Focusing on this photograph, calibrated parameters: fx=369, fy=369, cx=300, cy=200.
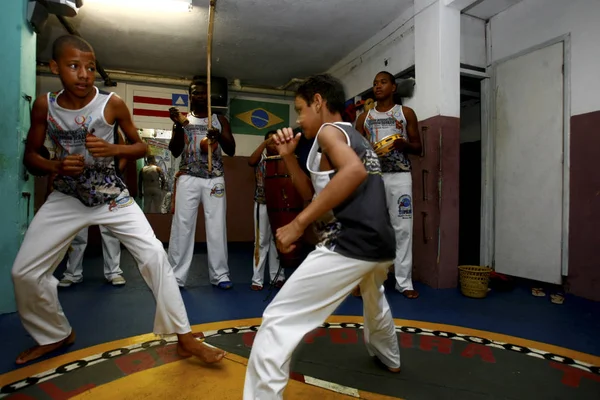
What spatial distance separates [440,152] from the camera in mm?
3990

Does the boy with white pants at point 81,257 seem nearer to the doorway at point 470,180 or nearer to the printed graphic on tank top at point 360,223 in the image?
the printed graphic on tank top at point 360,223

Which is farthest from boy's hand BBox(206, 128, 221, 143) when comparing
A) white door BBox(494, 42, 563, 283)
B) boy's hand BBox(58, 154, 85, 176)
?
white door BBox(494, 42, 563, 283)

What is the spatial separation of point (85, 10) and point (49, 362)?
447 cm

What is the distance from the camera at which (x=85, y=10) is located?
15.4ft

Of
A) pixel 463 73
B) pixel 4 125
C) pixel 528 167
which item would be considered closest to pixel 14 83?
pixel 4 125

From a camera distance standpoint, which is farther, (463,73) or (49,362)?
(463,73)

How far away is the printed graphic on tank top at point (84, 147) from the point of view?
2020 millimetres

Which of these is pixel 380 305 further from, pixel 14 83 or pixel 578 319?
pixel 14 83

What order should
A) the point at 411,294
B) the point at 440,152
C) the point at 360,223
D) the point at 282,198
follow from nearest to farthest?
the point at 360,223, the point at 282,198, the point at 411,294, the point at 440,152

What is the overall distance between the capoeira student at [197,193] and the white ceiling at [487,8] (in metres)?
3.25

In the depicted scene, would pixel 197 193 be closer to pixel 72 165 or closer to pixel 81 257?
pixel 81 257

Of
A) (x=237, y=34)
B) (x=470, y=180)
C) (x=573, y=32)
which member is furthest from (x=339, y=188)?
(x=470, y=180)

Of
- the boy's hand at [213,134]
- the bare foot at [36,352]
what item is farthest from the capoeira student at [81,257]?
the bare foot at [36,352]

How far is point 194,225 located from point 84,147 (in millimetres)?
1795
